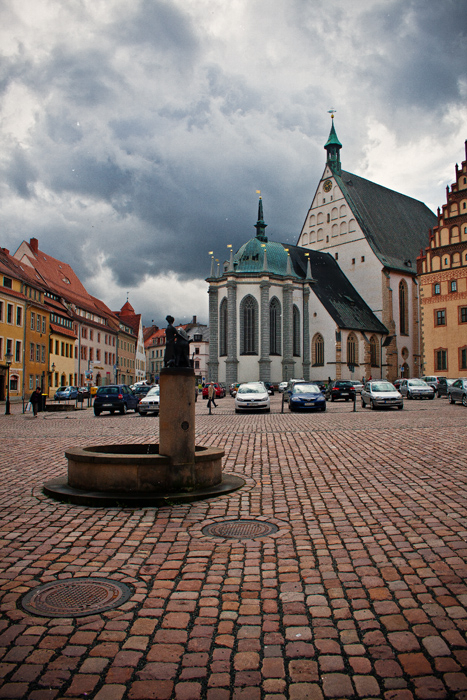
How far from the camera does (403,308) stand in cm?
7444

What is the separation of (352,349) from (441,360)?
55.5ft

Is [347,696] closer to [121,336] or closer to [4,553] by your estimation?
[4,553]

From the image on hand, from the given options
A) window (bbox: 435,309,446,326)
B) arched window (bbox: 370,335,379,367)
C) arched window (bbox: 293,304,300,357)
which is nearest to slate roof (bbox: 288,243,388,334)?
arched window (bbox: 370,335,379,367)

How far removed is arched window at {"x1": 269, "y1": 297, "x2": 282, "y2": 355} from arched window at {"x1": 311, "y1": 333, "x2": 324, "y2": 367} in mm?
4625

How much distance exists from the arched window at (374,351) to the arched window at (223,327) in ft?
57.4

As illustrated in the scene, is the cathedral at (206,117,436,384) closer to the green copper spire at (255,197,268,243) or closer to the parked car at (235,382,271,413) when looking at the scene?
the green copper spire at (255,197,268,243)

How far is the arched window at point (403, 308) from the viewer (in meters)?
74.0

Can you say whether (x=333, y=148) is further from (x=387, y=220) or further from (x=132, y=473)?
(x=132, y=473)

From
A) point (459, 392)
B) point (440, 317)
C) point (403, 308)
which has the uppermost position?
point (403, 308)

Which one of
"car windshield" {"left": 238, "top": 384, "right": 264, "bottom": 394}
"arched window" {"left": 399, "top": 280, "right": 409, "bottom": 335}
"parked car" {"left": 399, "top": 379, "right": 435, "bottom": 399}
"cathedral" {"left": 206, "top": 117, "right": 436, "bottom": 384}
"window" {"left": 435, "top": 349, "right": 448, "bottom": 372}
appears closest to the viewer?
"car windshield" {"left": 238, "top": 384, "right": 264, "bottom": 394}

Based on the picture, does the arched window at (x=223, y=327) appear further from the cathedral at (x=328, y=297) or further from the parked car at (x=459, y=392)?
the parked car at (x=459, y=392)

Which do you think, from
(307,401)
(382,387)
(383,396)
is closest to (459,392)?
(382,387)

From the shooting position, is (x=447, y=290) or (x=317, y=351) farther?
(x=317, y=351)

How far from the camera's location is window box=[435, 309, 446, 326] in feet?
169
